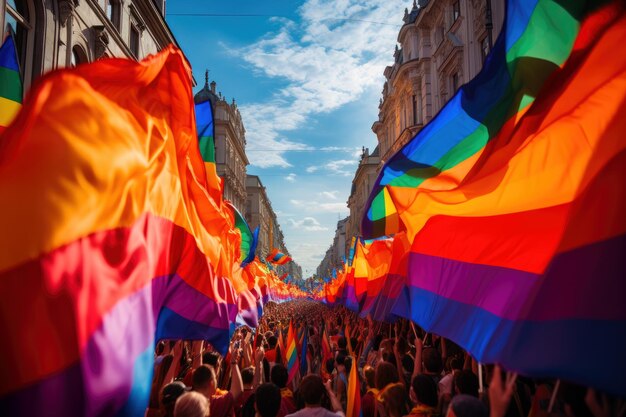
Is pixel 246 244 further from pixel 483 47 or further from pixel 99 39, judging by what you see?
pixel 483 47

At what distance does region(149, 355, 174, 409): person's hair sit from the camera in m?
4.26

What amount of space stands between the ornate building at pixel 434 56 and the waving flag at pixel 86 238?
14.5 metres

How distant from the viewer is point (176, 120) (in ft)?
14.3

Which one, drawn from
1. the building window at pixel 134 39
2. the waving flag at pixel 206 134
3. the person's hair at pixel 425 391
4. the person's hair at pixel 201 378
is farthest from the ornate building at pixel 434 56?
the person's hair at pixel 201 378

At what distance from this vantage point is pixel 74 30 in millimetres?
14516

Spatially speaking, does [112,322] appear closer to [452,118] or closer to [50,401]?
[50,401]

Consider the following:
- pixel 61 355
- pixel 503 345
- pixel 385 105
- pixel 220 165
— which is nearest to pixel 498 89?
pixel 503 345

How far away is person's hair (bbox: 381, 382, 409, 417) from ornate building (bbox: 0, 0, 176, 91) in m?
10.7

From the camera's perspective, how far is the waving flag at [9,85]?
17.8ft

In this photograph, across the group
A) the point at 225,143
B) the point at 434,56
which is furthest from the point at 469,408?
the point at 225,143

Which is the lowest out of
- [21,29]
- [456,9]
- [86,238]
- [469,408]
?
[469,408]

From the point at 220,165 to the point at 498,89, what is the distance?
155ft

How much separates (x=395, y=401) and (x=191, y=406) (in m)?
1.56

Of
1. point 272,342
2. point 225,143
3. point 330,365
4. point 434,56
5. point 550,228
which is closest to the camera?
point 550,228
